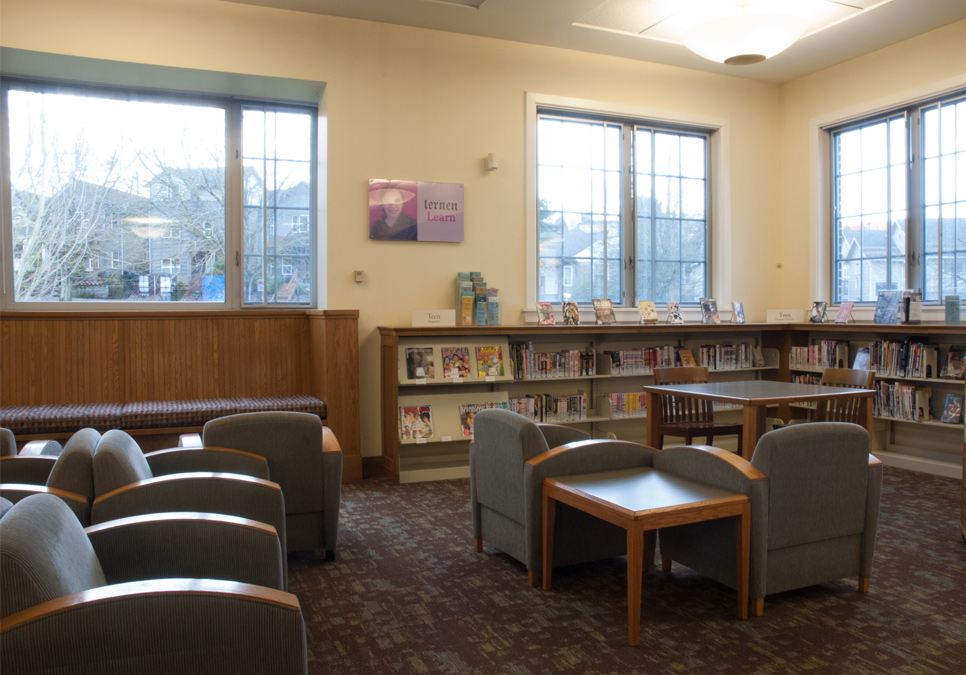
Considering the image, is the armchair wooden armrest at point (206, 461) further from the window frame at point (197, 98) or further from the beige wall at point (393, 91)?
the window frame at point (197, 98)

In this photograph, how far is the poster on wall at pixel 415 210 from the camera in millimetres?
6277

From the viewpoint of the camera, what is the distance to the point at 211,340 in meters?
6.14

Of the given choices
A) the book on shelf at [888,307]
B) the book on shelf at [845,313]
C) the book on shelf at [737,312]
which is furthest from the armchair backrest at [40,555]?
the book on shelf at [845,313]

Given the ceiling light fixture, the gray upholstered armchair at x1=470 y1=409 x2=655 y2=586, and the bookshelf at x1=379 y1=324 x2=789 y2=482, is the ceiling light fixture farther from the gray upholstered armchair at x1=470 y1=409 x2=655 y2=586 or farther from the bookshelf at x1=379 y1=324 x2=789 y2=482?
the gray upholstered armchair at x1=470 y1=409 x2=655 y2=586

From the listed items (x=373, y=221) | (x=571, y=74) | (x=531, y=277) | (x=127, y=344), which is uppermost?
(x=571, y=74)

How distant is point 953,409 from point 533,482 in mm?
4499

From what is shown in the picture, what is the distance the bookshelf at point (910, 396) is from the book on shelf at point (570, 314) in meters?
2.26

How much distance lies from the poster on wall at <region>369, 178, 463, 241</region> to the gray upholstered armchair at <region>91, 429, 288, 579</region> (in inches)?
142

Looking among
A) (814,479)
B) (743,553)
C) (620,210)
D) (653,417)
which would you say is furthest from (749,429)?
(620,210)

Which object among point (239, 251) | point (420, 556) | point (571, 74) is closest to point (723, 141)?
point (571, 74)

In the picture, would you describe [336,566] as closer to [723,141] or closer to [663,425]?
[663,425]

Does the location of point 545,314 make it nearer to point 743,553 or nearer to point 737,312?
point 737,312

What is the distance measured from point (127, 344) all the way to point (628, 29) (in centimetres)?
499

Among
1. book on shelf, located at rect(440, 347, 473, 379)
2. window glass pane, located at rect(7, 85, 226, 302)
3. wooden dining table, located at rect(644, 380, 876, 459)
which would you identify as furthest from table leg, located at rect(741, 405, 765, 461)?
window glass pane, located at rect(7, 85, 226, 302)
